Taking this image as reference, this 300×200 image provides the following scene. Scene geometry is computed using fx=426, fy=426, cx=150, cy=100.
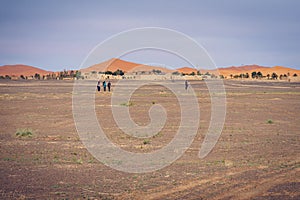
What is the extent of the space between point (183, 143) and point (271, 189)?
24.3 feet

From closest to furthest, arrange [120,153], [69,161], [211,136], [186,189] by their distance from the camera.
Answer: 1. [186,189]
2. [69,161]
3. [120,153]
4. [211,136]

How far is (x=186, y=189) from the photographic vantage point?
31.8 ft

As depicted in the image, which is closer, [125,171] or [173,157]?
[125,171]

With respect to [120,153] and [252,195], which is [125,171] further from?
[252,195]

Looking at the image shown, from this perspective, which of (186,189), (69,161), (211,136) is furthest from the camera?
(211,136)

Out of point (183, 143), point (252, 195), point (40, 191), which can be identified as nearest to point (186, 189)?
point (252, 195)

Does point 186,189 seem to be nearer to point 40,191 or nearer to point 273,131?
point 40,191

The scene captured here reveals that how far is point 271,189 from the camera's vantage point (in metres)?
9.49

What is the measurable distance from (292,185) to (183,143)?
7.24 meters

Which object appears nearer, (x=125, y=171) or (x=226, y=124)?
(x=125, y=171)

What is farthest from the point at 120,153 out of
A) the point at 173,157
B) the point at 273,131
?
the point at 273,131

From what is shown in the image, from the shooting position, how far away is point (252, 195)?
9.02 metres

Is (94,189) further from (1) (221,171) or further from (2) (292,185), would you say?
(2) (292,185)

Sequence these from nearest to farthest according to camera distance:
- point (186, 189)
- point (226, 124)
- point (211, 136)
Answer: point (186, 189) → point (211, 136) → point (226, 124)
